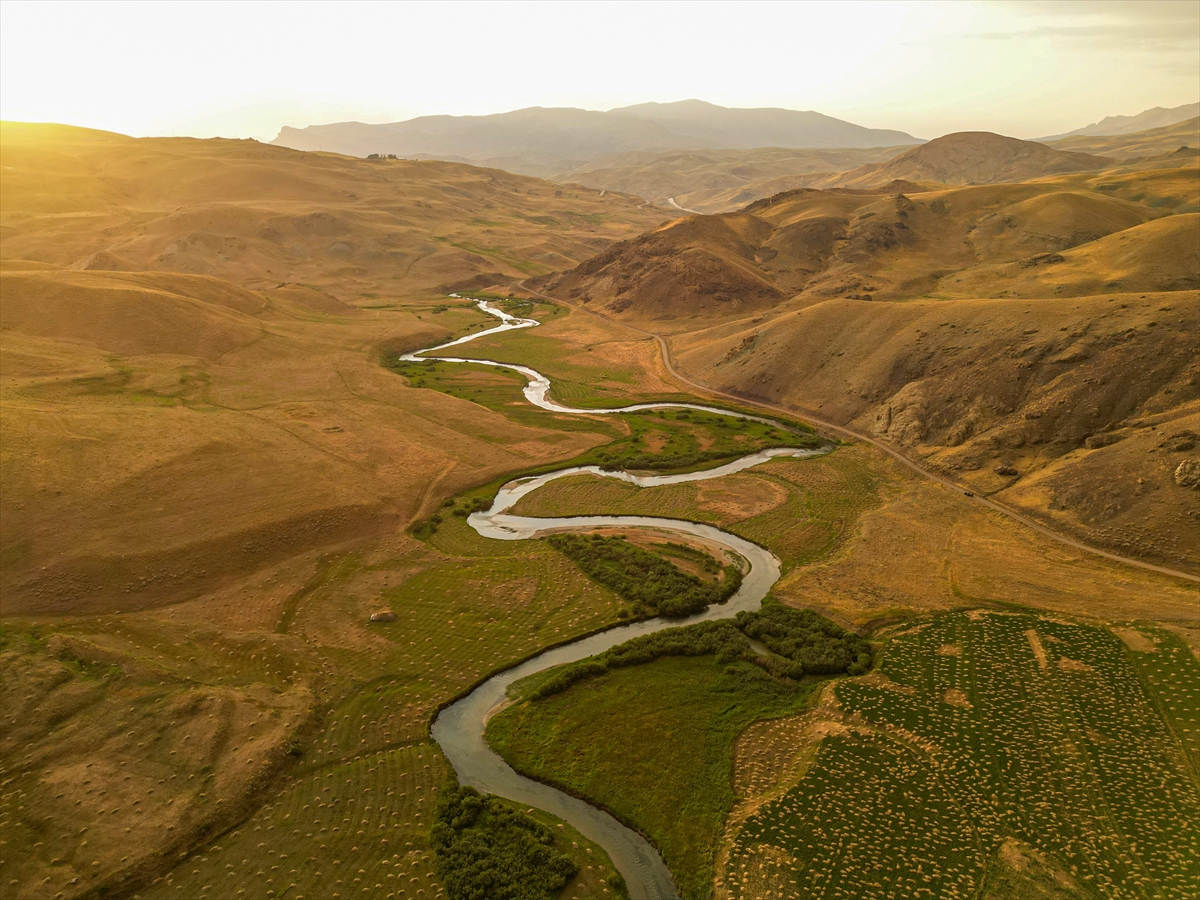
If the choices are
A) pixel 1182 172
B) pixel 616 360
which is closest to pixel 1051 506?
pixel 616 360

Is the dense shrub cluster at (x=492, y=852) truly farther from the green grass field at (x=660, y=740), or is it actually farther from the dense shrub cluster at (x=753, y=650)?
the dense shrub cluster at (x=753, y=650)

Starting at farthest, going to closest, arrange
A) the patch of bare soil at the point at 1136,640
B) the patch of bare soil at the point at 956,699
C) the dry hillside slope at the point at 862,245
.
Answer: the dry hillside slope at the point at 862,245 < the patch of bare soil at the point at 1136,640 < the patch of bare soil at the point at 956,699

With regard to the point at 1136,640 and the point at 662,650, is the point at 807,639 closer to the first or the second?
the point at 662,650

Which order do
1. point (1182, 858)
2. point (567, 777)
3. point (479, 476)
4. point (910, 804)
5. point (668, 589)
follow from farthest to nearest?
point (479, 476) < point (668, 589) < point (567, 777) < point (910, 804) < point (1182, 858)

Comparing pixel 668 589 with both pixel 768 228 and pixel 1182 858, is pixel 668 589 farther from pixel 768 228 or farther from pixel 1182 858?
pixel 768 228

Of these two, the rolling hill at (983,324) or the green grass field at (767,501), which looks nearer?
the green grass field at (767,501)

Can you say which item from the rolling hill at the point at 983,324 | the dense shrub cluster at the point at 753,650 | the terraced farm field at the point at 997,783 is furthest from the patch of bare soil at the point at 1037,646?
the rolling hill at the point at 983,324
